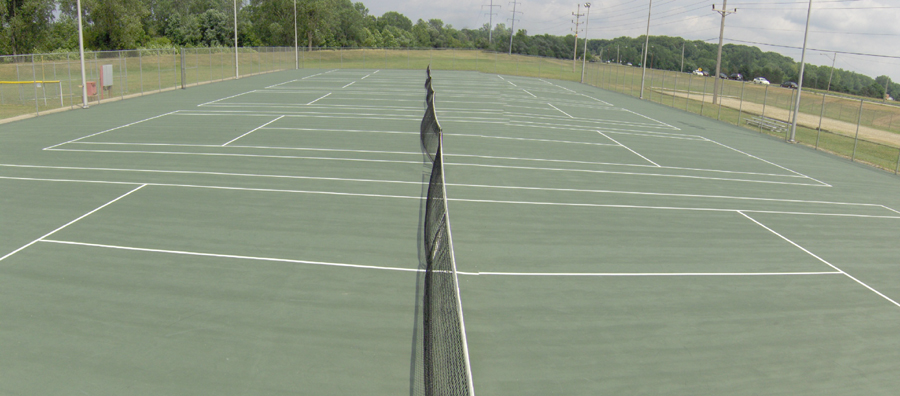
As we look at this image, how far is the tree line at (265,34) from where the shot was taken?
190 ft

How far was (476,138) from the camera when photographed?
2270 cm

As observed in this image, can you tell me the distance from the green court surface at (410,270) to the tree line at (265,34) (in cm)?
4766

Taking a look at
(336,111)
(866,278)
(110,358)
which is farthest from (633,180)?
(336,111)

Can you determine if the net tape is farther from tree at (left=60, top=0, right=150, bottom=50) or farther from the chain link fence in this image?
tree at (left=60, top=0, right=150, bottom=50)

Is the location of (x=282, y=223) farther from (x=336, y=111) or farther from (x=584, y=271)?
(x=336, y=111)

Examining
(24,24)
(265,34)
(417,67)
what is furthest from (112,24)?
(417,67)

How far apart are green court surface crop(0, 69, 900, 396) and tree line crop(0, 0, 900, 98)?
47658mm

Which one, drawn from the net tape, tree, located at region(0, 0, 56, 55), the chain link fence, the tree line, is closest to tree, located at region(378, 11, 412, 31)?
the tree line

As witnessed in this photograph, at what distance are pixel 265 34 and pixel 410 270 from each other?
89673mm

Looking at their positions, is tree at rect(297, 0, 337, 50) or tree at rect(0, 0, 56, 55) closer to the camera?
tree at rect(0, 0, 56, 55)

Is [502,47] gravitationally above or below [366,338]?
above

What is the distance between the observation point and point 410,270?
9586mm

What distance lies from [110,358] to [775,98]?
66.5 metres

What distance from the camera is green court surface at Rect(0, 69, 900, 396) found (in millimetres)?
6820
